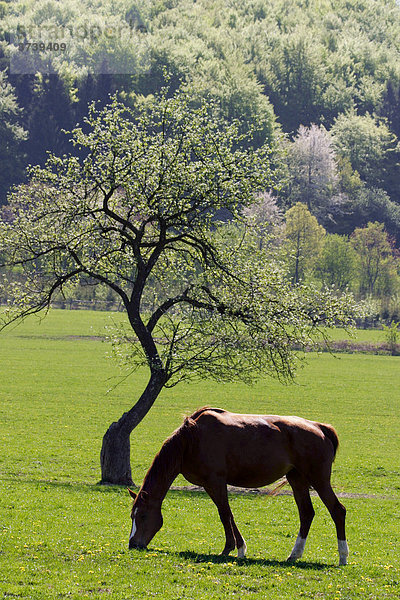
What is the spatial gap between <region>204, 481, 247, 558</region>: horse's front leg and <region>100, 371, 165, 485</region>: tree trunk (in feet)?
34.4

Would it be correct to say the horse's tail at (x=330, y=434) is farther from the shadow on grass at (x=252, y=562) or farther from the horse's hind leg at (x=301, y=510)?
the shadow on grass at (x=252, y=562)

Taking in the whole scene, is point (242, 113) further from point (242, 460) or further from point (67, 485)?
point (242, 460)

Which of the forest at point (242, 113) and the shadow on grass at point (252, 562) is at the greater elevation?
the forest at point (242, 113)

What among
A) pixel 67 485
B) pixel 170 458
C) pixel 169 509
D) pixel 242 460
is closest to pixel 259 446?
pixel 242 460

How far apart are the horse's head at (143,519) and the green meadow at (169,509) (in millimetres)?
233

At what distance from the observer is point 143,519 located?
514 inches

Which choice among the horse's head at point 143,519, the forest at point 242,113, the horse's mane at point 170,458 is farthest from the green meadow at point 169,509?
the forest at point 242,113

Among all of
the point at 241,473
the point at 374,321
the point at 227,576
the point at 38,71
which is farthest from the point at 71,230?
the point at 38,71

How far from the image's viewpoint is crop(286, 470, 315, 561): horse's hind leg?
13969 mm

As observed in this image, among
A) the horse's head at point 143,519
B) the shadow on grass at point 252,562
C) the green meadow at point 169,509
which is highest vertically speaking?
the horse's head at point 143,519

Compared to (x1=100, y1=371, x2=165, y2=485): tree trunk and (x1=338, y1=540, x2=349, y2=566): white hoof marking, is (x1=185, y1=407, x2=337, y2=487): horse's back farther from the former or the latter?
(x1=100, y1=371, x2=165, y2=485): tree trunk

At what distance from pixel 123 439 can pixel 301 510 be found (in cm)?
1106

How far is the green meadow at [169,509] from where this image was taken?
12.1m

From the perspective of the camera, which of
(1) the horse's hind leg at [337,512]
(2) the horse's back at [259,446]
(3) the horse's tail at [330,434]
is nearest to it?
(1) the horse's hind leg at [337,512]
